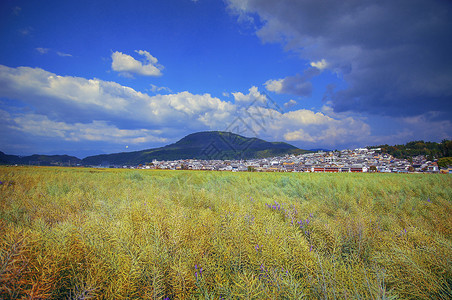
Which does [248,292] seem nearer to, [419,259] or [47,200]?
[419,259]

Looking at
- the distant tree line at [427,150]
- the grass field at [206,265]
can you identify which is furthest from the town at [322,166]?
the grass field at [206,265]

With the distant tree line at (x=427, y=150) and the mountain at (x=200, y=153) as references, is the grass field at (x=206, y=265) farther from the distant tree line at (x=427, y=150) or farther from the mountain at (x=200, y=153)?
the distant tree line at (x=427, y=150)

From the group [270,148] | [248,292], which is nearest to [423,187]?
[248,292]

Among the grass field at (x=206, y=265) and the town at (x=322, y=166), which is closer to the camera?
the grass field at (x=206, y=265)

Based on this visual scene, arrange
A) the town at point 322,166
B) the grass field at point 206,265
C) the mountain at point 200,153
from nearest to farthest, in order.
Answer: the grass field at point 206,265 < the town at point 322,166 < the mountain at point 200,153

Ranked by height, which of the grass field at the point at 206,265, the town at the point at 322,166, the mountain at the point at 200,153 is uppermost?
the mountain at the point at 200,153

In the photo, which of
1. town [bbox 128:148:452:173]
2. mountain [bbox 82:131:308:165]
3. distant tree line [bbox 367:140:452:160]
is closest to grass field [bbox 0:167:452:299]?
mountain [bbox 82:131:308:165]

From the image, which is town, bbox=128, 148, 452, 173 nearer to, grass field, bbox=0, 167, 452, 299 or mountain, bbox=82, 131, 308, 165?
mountain, bbox=82, 131, 308, 165

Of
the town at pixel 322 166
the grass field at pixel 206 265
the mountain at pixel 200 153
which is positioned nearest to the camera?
the grass field at pixel 206 265

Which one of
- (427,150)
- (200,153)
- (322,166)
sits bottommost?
(322,166)

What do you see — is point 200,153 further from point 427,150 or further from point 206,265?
point 427,150

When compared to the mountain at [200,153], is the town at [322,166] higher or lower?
lower

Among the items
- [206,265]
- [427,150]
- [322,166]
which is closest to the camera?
[206,265]

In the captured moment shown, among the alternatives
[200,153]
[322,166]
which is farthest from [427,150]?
[200,153]
